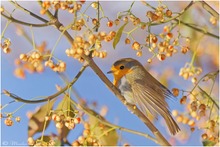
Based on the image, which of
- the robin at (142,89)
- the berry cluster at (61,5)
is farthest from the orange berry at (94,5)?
the robin at (142,89)

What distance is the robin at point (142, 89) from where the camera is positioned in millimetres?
1084

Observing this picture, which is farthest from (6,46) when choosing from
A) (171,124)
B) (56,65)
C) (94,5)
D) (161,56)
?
(171,124)

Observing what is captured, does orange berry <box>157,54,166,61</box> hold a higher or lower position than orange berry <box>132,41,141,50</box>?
lower

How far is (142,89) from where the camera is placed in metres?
1.14

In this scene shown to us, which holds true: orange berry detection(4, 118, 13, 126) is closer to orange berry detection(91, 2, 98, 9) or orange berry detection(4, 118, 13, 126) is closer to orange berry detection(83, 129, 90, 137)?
orange berry detection(83, 129, 90, 137)

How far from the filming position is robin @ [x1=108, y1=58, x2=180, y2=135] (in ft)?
3.56

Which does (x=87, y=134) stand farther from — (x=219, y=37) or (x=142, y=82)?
(x=219, y=37)

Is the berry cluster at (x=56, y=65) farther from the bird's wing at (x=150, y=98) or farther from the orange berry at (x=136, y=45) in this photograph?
the bird's wing at (x=150, y=98)

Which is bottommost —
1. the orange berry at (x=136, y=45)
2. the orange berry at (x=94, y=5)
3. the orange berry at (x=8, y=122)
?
the orange berry at (x=8, y=122)

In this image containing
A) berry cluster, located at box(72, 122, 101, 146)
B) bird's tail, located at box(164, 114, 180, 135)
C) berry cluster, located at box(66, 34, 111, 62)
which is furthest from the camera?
bird's tail, located at box(164, 114, 180, 135)

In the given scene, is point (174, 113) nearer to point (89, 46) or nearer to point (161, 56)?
point (161, 56)

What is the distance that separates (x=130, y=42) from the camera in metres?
1.02

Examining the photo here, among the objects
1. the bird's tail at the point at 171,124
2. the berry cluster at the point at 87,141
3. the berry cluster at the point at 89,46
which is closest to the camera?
the berry cluster at the point at 89,46

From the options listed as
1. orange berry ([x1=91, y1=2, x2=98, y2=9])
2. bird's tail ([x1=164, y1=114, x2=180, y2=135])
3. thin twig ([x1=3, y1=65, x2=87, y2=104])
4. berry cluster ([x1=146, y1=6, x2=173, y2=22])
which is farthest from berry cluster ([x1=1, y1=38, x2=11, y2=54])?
bird's tail ([x1=164, y1=114, x2=180, y2=135])
